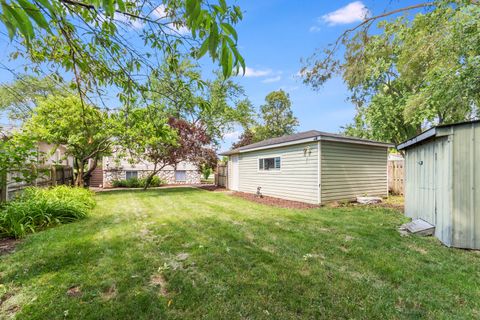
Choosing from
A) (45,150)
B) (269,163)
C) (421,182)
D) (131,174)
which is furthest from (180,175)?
(421,182)

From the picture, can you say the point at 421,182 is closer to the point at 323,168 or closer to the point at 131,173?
the point at 323,168

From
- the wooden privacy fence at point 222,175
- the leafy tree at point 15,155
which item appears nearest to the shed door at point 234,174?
the wooden privacy fence at point 222,175

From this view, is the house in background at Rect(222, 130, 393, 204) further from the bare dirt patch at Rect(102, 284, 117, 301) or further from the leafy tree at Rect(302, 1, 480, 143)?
the bare dirt patch at Rect(102, 284, 117, 301)

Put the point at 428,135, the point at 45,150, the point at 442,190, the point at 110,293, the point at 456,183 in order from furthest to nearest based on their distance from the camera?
the point at 45,150 < the point at 428,135 < the point at 442,190 < the point at 456,183 < the point at 110,293

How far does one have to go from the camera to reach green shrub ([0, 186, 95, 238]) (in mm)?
4484

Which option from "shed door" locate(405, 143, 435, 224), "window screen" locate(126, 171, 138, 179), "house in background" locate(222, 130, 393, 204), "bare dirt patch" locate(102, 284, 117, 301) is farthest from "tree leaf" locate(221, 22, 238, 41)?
"window screen" locate(126, 171, 138, 179)

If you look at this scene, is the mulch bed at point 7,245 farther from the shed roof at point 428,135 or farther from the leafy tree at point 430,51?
the leafy tree at point 430,51

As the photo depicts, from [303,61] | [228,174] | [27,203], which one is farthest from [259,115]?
[27,203]

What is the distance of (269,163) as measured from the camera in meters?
11.0

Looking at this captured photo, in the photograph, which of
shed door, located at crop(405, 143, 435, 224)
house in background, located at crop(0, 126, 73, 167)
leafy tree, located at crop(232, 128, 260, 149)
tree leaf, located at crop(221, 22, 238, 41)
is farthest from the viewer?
leafy tree, located at crop(232, 128, 260, 149)

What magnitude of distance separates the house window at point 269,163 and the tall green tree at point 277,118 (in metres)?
17.0

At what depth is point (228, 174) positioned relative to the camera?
50.5ft

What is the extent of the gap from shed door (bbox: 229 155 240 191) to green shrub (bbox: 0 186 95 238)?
8.77 meters

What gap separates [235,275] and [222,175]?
541 inches
